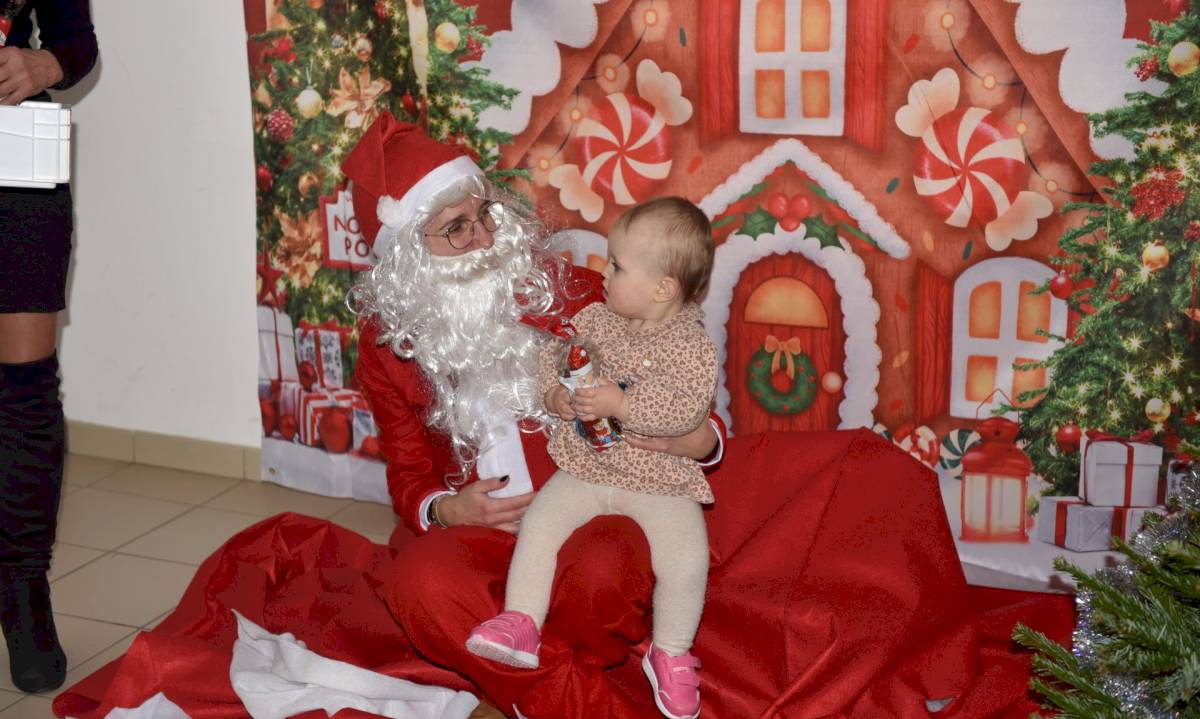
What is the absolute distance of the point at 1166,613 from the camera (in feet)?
4.23

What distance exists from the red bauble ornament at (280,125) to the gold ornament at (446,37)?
1.59ft

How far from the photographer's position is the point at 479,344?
2.28m

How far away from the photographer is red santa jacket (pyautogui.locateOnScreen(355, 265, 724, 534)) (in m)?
2.37

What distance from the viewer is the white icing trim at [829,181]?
8.90ft

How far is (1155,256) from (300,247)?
81.5 inches

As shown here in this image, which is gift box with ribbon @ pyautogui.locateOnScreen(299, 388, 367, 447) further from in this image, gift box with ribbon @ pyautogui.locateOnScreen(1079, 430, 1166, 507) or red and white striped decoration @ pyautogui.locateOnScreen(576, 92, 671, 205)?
gift box with ribbon @ pyautogui.locateOnScreen(1079, 430, 1166, 507)

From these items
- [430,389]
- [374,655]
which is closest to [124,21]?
[430,389]

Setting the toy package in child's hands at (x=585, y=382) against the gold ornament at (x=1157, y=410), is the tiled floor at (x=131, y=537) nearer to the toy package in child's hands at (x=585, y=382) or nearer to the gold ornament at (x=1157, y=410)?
the toy package in child's hands at (x=585, y=382)

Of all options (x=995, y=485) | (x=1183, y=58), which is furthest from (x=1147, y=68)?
(x=995, y=485)

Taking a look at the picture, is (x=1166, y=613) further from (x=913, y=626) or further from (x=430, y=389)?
(x=430, y=389)

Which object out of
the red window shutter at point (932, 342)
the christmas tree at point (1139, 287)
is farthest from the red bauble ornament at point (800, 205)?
the christmas tree at point (1139, 287)

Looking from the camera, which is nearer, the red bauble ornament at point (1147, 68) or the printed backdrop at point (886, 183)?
the red bauble ornament at point (1147, 68)

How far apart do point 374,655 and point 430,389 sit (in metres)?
0.52

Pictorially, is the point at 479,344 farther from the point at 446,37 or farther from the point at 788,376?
the point at 446,37
